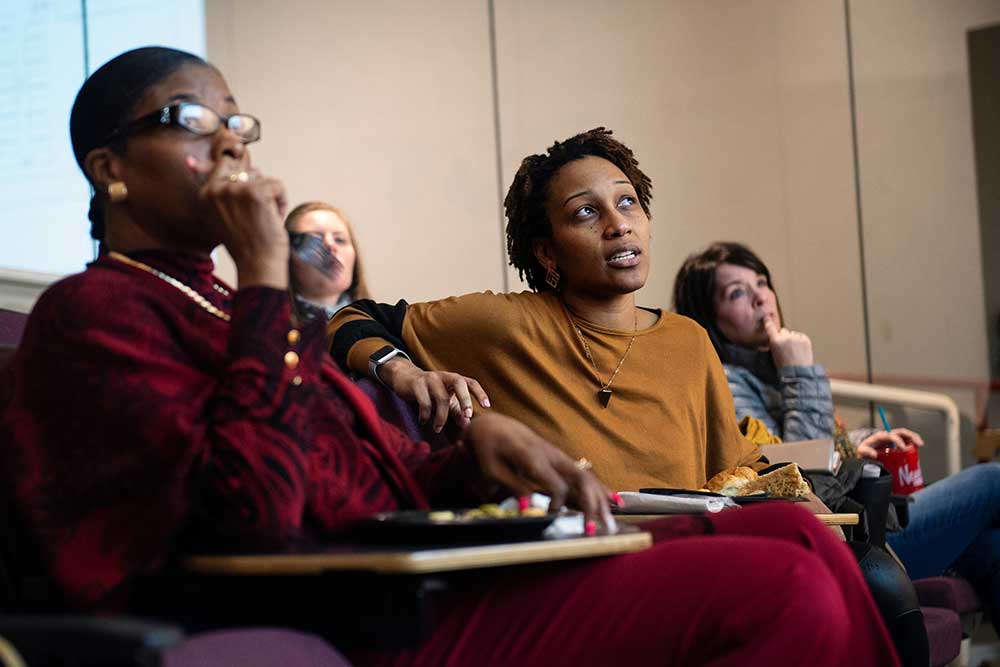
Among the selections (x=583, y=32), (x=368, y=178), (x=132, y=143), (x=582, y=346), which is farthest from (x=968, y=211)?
(x=132, y=143)

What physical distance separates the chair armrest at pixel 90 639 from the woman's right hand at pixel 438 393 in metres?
1.08

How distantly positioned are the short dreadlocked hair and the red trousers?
1.17 m

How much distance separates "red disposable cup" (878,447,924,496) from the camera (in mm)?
3129

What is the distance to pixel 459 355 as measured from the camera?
232 centimetres

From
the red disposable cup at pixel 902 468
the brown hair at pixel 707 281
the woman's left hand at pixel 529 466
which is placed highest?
the brown hair at pixel 707 281

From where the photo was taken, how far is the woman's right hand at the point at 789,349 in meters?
3.35

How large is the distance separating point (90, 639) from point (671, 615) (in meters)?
0.65

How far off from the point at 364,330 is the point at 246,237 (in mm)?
860

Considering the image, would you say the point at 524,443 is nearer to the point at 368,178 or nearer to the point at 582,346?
the point at 582,346

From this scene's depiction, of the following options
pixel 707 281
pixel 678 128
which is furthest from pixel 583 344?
pixel 678 128

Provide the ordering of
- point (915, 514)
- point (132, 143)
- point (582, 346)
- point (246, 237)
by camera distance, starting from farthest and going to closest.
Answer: point (915, 514) → point (582, 346) → point (132, 143) → point (246, 237)

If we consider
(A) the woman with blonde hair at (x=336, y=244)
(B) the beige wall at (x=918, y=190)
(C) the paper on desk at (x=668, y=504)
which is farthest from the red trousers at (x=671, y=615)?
(B) the beige wall at (x=918, y=190)

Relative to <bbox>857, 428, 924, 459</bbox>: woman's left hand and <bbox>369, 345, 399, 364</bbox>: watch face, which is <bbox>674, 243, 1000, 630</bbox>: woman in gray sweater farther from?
<bbox>369, 345, 399, 364</bbox>: watch face

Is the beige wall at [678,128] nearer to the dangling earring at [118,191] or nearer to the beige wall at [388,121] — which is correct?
the beige wall at [388,121]
